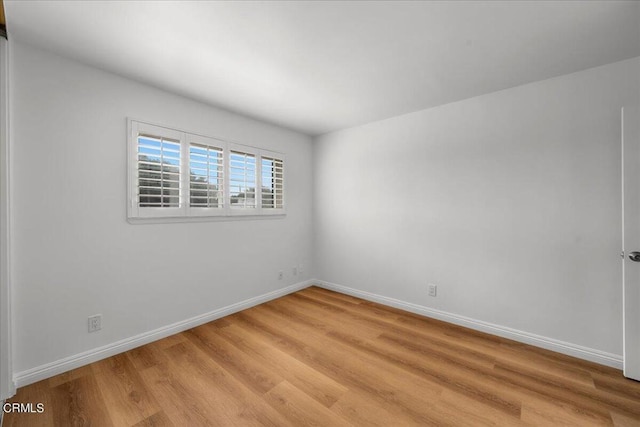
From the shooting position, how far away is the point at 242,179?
3.23 m

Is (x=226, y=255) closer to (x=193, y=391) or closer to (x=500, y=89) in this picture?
(x=193, y=391)

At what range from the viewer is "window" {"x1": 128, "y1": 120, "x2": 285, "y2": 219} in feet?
7.85

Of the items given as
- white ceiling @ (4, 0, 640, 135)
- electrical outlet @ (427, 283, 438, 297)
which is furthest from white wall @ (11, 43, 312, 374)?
electrical outlet @ (427, 283, 438, 297)

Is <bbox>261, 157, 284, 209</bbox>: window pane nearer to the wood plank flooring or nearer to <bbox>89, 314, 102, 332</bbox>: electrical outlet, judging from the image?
the wood plank flooring

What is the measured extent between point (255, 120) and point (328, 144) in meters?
1.20

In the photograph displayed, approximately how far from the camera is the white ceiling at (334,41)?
60.7 inches

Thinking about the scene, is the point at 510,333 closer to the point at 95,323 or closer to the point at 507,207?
the point at 507,207

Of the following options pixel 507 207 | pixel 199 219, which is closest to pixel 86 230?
pixel 199 219

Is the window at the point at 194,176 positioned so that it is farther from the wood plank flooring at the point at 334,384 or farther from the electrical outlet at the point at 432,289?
the electrical outlet at the point at 432,289

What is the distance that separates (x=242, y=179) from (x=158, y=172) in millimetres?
957

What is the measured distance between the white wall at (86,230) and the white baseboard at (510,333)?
2.17 meters

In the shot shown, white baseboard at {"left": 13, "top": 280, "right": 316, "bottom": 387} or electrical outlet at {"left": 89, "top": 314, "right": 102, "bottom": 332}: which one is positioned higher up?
electrical outlet at {"left": 89, "top": 314, "right": 102, "bottom": 332}

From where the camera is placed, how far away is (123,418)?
1553mm

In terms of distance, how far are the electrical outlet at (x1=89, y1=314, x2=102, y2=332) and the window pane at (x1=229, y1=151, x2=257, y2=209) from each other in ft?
5.23
